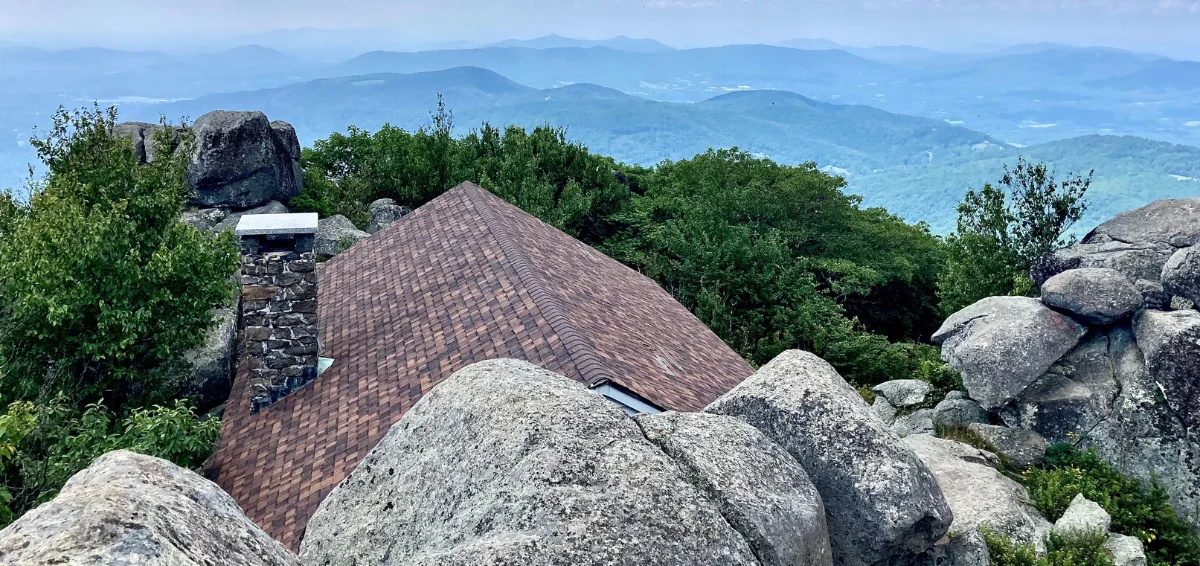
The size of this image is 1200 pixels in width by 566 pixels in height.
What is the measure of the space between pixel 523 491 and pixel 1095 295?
16961 millimetres

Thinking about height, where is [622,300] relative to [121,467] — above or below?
below

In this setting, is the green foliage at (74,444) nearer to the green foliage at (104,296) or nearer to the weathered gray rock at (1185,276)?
the green foliage at (104,296)

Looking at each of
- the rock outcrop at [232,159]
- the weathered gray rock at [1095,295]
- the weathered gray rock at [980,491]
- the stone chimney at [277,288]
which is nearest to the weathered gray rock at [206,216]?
the rock outcrop at [232,159]

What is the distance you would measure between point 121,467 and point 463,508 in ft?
7.93

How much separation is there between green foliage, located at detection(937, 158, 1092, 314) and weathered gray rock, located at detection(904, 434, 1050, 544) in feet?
38.6

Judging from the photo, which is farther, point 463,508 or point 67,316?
point 67,316

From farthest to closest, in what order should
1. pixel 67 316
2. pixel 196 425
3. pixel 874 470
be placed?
pixel 67 316, pixel 196 425, pixel 874 470

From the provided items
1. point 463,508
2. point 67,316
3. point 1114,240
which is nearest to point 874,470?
point 463,508

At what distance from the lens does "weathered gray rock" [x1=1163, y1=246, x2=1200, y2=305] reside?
16.5 metres

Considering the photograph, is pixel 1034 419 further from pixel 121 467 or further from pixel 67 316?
pixel 67 316

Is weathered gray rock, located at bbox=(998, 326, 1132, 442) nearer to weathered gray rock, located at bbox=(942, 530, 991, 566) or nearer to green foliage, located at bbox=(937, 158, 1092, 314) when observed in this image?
green foliage, located at bbox=(937, 158, 1092, 314)

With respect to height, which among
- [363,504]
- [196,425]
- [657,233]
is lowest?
[657,233]

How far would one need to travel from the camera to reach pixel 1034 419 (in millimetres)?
17016

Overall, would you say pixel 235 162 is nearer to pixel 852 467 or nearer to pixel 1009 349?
pixel 1009 349
